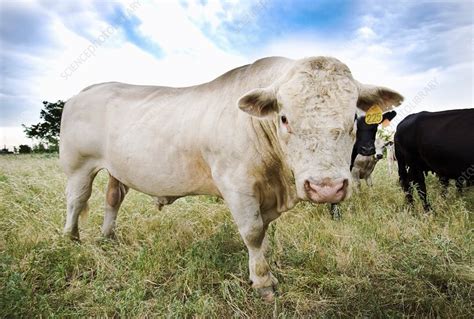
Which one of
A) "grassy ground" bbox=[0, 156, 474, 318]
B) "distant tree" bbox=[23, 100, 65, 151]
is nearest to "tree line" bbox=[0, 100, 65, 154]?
"distant tree" bbox=[23, 100, 65, 151]

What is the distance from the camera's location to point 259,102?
8.95ft

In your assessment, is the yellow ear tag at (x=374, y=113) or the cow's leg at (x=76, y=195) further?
the cow's leg at (x=76, y=195)

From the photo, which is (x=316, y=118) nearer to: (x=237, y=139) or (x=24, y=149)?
(x=237, y=139)

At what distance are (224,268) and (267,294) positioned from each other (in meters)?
0.53

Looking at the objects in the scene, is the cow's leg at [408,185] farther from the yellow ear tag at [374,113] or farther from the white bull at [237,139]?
the white bull at [237,139]

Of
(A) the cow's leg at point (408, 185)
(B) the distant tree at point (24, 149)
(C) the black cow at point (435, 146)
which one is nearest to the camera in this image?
(C) the black cow at point (435, 146)

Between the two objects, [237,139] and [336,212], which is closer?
[237,139]

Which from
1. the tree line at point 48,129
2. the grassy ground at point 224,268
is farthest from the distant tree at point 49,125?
the grassy ground at point 224,268

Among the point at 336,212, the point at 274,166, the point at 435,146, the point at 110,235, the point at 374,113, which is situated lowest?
the point at 110,235

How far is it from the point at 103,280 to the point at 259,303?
5.28 ft

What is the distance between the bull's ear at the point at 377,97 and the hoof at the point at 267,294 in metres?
1.77

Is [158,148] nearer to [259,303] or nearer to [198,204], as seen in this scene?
[259,303]

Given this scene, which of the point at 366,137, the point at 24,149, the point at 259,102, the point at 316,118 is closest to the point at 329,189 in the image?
the point at 316,118

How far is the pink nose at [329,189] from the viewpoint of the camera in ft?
7.30
